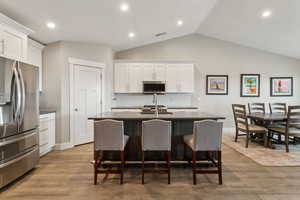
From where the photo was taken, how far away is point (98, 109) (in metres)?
4.86

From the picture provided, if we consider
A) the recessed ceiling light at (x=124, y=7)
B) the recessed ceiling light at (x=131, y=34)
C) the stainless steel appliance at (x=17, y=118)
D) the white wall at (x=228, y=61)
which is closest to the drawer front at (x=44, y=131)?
the stainless steel appliance at (x=17, y=118)

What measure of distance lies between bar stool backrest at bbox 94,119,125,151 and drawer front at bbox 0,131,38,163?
1.08 m

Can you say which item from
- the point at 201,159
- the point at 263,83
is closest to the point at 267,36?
the point at 263,83

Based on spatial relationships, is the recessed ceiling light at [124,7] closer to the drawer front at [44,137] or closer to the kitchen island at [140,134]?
the kitchen island at [140,134]

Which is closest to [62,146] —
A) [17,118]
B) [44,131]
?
[44,131]

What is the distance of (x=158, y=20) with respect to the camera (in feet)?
13.9

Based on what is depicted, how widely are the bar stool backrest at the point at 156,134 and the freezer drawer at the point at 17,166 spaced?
5.87ft

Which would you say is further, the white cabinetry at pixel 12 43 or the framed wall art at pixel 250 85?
the framed wall art at pixel 250 85

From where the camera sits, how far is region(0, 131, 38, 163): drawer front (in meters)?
2.29

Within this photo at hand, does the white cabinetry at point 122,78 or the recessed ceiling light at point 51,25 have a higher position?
the recessed ceiling light at point 51,25

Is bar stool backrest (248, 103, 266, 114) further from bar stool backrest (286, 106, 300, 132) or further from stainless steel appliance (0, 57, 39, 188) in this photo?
stainless steel appliance (0, 57, 39, 188)

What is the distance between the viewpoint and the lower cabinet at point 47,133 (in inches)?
141

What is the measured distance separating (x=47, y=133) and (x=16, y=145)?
136 centimetres

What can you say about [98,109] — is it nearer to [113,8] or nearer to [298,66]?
[113,8]
